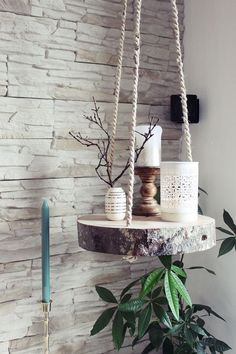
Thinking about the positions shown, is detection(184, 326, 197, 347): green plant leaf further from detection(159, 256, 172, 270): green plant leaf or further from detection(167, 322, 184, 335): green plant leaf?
detection(159, 256, 172, 270): green plant leaf

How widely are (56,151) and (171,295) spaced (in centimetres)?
57

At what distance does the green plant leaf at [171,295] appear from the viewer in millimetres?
1147

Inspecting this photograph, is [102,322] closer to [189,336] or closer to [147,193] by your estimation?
[189,336]

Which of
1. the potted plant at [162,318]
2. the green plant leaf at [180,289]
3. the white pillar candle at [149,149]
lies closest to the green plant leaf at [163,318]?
the potted plant at [162,318]

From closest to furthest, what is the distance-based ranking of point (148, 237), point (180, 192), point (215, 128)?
point (148, 237) → point (180, 192) → point (215, 128)

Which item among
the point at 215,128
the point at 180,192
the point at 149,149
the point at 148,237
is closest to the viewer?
the point at 148,237

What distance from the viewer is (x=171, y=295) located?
1160 millimetres

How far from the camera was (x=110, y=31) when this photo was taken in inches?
56.6

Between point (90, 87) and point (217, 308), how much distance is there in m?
0.88

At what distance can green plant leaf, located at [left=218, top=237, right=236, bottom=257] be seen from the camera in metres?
1.29

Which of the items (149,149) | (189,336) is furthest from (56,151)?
(189,336)

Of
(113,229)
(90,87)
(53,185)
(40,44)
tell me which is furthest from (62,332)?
(40,44)

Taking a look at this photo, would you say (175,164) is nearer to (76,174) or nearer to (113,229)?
(113,229)

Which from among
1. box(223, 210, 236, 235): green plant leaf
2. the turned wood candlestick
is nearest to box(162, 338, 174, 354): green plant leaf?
box(223, 210, 236, 235): green plant leaf
